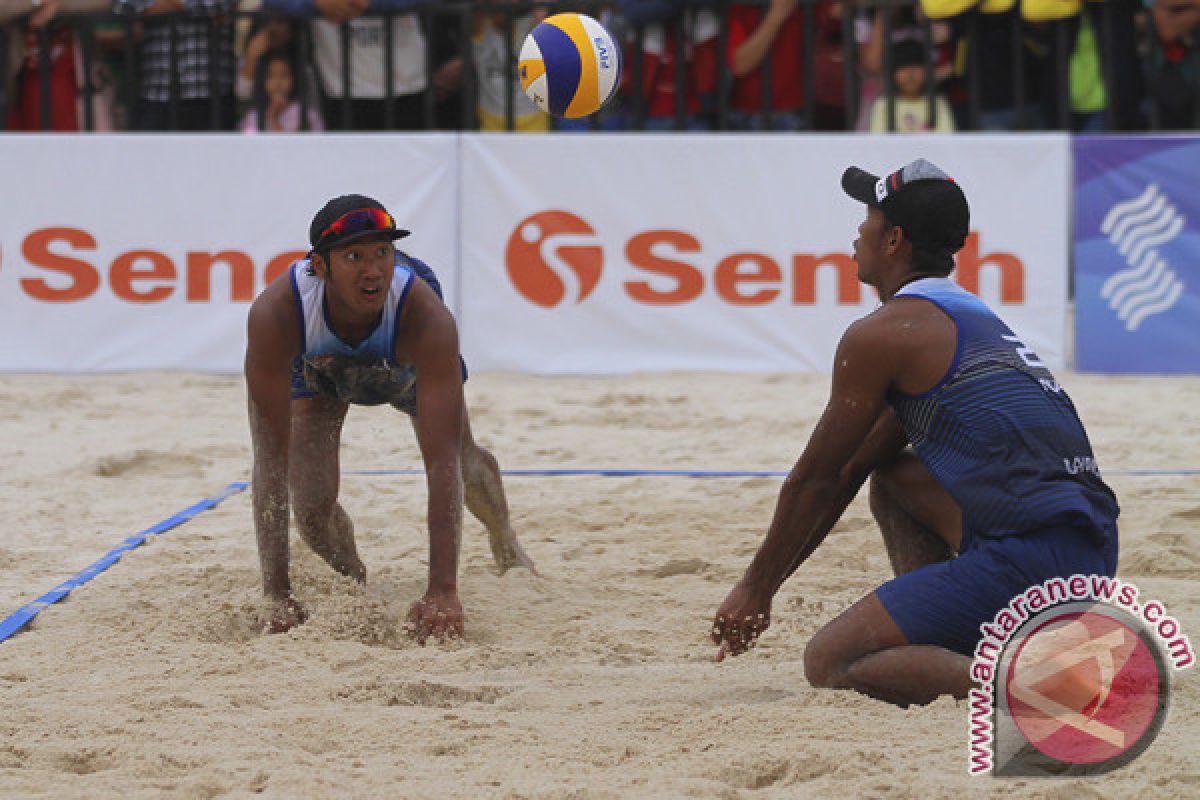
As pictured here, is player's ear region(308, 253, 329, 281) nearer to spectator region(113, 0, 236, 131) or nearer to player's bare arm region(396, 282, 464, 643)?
player's bare arm region(396, 282, 464, 643)

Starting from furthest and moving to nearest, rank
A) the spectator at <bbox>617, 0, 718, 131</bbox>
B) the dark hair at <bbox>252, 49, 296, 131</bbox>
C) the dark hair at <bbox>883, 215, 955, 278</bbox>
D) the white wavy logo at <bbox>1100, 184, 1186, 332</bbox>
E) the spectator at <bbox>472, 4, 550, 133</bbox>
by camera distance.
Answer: the dark hair at <bbox>252, 49, 296, 131</bbox> < the spectator at <bbox>472, 4, 550, 133</bbox> < the spectator at <bbox>617, 0, 718, 131</bbox> < the white wavy logo at <bbox>1100, 184, 1186, 332</bbox> < the dark hair at <bbox>883, 215, 955, 278</bbox>

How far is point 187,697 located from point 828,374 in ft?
20.6

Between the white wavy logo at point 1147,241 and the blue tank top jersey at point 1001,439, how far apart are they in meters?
6.15

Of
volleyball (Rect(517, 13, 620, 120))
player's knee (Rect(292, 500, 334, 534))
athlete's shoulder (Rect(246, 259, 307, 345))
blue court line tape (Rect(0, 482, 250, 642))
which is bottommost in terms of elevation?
blue court line tape (Rect(0, 482, 250, 642))

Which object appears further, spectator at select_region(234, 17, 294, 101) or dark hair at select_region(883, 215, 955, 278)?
spectator at select_region(234, 17, 294, 101)

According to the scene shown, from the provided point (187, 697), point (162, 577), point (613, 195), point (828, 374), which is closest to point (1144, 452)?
point (828, 374)

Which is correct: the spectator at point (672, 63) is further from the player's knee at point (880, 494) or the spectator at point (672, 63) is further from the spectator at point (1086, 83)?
the player's knee at point (880, 494)

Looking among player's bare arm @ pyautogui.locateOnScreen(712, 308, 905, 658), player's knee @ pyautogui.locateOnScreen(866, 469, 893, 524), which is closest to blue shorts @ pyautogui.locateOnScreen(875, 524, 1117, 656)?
player's bare arm @ pyautogui.locateOnScreen(712, 308, 905, 658)

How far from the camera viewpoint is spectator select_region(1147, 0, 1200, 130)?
386 inches

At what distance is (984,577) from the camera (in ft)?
12.5

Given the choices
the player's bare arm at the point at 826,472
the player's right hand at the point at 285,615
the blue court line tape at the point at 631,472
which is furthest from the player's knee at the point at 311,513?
the blue court line tape at the point at 631,472

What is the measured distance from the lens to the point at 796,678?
13.9 feet

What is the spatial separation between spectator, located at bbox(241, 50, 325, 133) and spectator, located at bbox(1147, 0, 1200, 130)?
520 centimetres

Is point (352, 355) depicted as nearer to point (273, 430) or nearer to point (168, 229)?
point (273, 430)
